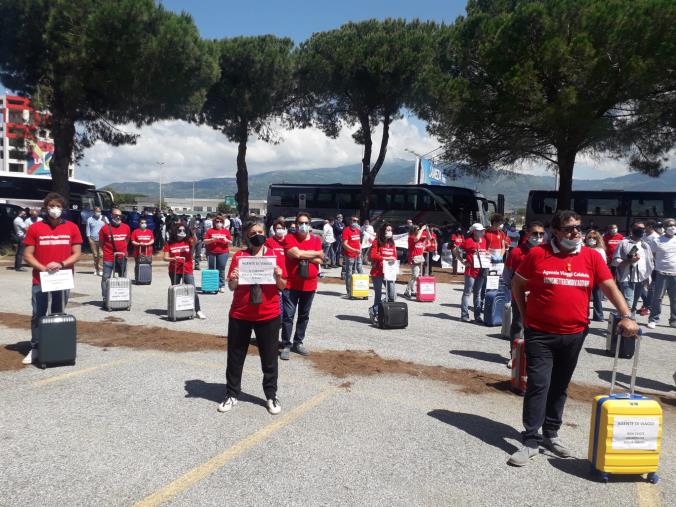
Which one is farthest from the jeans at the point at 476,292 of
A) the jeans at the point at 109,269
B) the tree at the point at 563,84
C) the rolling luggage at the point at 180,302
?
the tree at the point at 563,84

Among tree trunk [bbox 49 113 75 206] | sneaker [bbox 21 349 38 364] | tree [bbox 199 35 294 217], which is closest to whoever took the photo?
sneaker [bbox 21 349 38 364]

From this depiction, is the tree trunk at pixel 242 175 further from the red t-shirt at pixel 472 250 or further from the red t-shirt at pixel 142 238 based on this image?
the red t-shirt at pixel 472 250

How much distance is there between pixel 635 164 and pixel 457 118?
9388 millimetres

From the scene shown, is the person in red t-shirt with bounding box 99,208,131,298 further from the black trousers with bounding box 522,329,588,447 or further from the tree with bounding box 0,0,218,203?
the tree with bounding box 0,0,218,203

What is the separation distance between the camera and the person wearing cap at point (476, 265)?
31.8 ft

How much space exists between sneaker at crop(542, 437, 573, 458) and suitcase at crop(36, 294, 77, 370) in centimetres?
506

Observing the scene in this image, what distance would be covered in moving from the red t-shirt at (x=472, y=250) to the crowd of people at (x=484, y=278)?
0.02m

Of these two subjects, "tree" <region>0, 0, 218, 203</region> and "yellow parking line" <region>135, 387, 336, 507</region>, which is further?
"tree" <region>0, 0, 218, 203</region>

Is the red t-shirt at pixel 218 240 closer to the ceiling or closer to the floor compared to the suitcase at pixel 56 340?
closer to the ceiling

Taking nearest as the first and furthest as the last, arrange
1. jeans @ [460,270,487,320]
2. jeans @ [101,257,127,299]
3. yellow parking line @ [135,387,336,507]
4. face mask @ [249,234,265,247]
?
1. yellow parking line @ [135,387,336,507]
2. face mask @ [249,234,265,247]
3. jeans @ [460,270,487,320]
4. jeans @ [101,257,127,299]

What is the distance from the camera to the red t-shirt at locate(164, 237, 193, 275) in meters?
9.92

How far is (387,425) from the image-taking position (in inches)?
192

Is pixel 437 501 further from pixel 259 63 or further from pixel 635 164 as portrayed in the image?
pixel 259 63

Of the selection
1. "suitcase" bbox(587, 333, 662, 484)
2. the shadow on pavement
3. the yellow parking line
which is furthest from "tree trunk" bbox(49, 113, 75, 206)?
"suitcase" bbox(587, 333, 662, 484)
